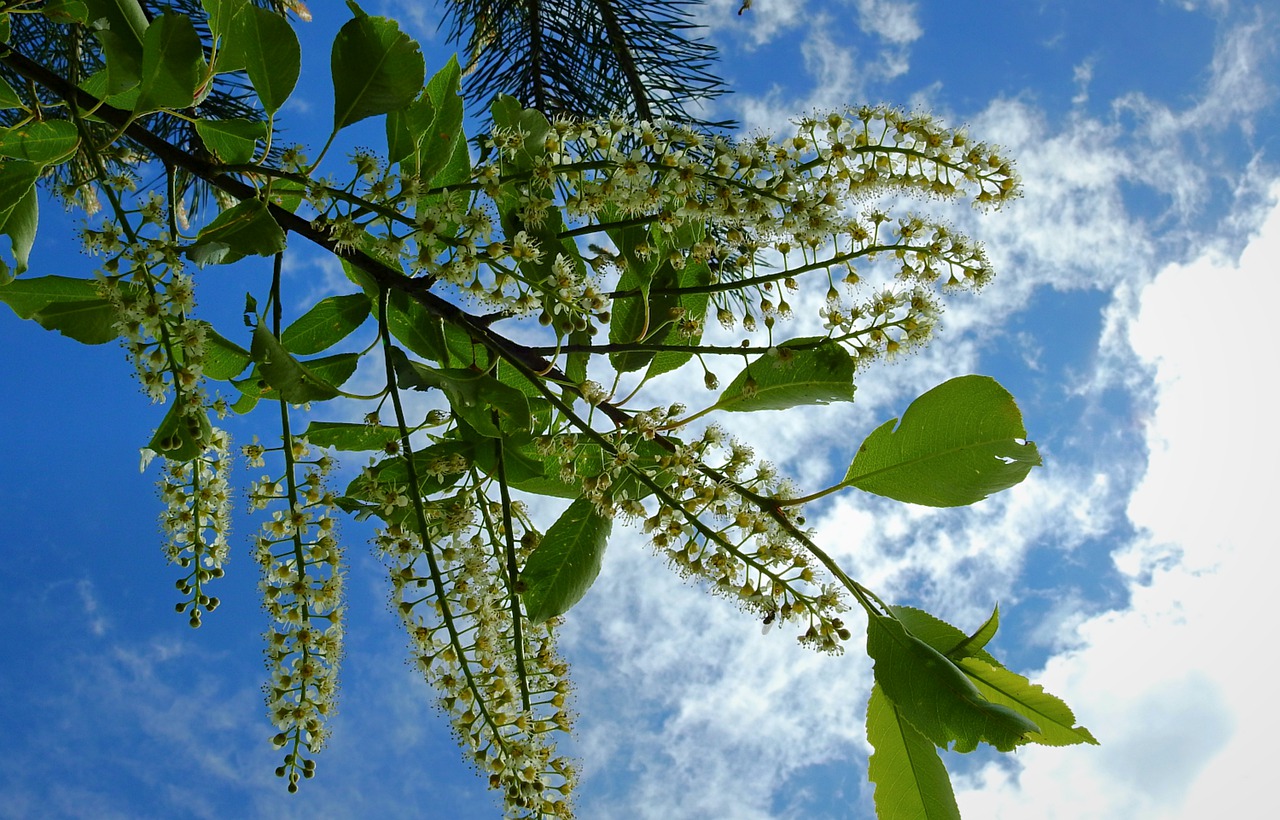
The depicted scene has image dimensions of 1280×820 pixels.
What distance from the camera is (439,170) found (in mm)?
1114

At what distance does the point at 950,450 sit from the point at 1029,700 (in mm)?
324

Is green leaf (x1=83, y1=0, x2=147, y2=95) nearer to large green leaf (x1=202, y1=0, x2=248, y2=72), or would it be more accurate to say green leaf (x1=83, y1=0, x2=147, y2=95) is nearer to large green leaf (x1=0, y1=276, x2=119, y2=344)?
large green leaf (x1=202, y1=0, x2=248, y2=72)

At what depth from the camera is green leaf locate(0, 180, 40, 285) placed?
3.37 ft

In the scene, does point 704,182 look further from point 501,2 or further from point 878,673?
point 501,2

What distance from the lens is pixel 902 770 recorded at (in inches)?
47.4

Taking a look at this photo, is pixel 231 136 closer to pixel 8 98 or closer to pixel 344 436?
pixel 8 98

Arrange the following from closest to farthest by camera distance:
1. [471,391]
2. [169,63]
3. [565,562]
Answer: [169,63], [471,391], [565,562]

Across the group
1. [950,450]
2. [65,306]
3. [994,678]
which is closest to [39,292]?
[65,306]

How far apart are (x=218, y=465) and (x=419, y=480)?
41cm

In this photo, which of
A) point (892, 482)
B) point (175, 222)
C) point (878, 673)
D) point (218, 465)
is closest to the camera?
point (175, 222)

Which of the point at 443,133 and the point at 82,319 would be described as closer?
the point at 82,319

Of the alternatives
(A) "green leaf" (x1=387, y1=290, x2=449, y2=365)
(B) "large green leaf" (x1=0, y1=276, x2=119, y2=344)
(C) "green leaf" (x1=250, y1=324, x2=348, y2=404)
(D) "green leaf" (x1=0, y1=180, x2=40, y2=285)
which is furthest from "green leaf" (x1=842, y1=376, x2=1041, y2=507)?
(D) "green leaf" (x1=0, y1=180, x2=40, y2=285)

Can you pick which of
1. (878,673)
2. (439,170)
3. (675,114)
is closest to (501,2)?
(675,114)

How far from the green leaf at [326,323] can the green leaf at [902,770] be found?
809mm
